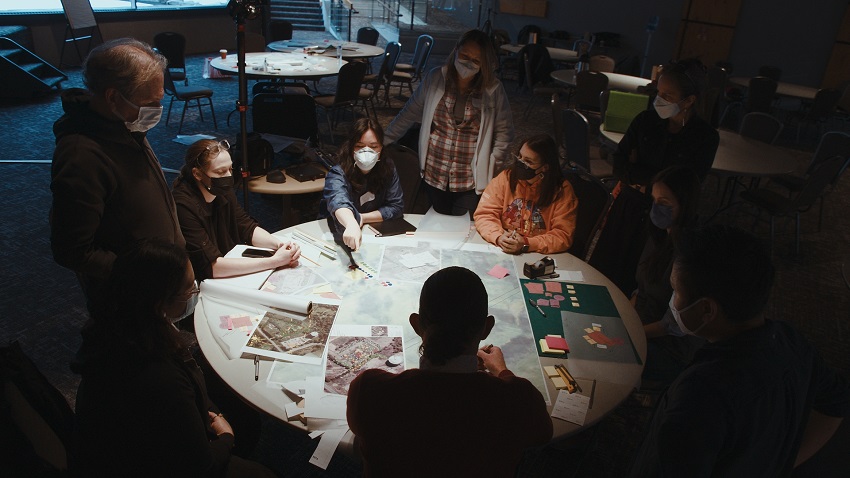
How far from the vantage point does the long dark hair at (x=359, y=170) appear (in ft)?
9.82

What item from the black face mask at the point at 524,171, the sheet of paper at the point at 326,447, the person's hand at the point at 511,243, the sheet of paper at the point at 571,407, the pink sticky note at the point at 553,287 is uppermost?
the black face mask at the point at 524,171

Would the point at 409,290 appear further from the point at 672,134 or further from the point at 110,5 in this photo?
the point at 110,5

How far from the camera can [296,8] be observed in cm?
1338

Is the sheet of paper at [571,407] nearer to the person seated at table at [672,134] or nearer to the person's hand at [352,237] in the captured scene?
the person's hand at [352,237]

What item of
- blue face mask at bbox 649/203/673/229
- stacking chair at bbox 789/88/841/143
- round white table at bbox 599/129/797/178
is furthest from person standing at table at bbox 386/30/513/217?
stacking chair at bbox 789/88/841/143

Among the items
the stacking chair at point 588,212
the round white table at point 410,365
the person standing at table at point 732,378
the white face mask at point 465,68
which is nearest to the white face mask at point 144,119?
the round white table at point 410,365

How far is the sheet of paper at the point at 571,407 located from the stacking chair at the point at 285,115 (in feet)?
11.1

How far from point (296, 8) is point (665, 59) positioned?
8250 millimetres

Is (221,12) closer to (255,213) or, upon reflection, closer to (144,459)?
(255,213)

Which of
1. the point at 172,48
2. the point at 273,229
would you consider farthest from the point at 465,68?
the point at 172,48

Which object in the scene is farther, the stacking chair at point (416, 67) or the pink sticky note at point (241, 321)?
the stacking chair at point (416, 67)

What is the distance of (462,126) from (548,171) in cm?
77

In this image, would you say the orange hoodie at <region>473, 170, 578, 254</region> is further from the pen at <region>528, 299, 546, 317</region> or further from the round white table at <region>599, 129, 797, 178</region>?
the round white table at <region>599, 129, 797, 178</region>

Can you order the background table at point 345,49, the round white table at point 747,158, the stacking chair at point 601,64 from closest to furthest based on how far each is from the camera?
the round white table at point 747,158 < the background table at point 345,49 < the stacking chair at point 601,64
